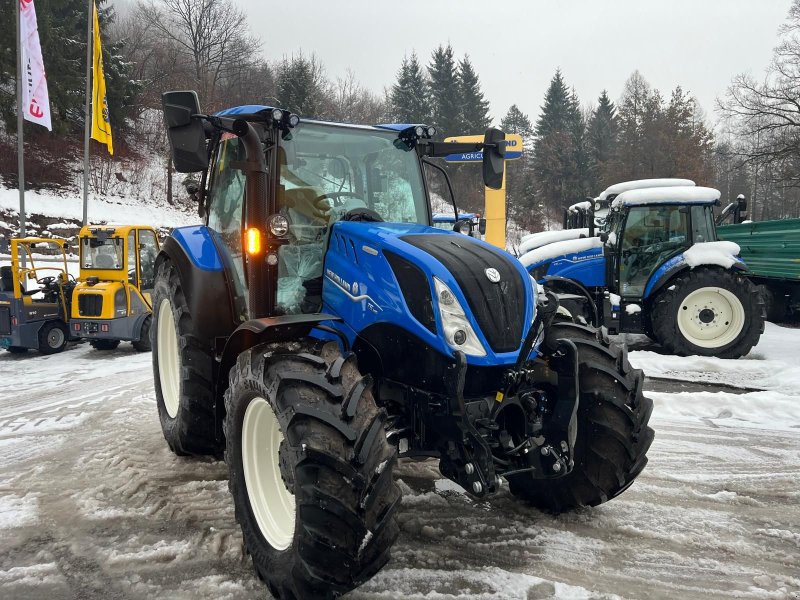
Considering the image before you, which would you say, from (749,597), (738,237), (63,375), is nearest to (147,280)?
(63,375)

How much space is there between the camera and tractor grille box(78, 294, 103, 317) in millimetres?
10328

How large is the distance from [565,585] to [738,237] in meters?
12.6

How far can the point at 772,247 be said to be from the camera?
39.7 ft

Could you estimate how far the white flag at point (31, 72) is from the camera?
45.2ft

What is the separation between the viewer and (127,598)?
9.42ft

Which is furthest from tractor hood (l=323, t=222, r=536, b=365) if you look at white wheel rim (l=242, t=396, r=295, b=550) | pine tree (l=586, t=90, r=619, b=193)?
pine tree (l=586, t=90, r=619, b=193)

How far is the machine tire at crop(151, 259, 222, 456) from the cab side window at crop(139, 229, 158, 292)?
6.33 metres

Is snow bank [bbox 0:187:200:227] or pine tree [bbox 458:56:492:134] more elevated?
pine tree [bbox 458:56:492:134]

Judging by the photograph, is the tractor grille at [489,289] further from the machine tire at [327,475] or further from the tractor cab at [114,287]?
the tractor cab at [114,287]

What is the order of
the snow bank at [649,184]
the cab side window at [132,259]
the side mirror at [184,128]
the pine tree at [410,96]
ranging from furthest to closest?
1. the pine tree at [410,96]
2. the snow bank at [649,184]
3. the cab side window at [132,259]
4. the side mirror at [184,128]

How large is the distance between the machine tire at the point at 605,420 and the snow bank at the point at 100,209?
24.9 m

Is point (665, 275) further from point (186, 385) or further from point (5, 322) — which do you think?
point (5, 322)

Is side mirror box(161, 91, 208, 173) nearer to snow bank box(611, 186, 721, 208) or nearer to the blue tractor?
the blue tractor

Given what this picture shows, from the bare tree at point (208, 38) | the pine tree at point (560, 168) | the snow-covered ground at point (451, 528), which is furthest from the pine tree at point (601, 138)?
the snow-covered ground at point (451, 528)
